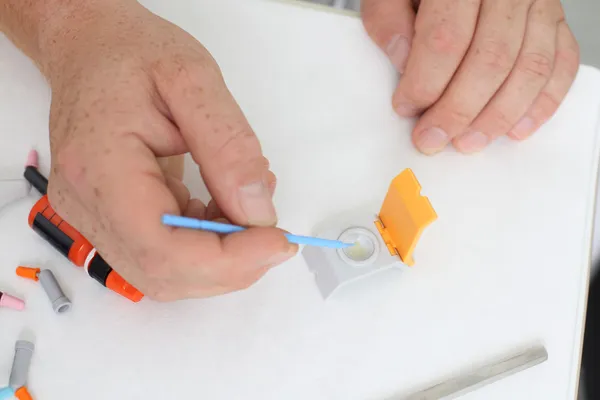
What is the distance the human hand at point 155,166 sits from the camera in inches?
15.7

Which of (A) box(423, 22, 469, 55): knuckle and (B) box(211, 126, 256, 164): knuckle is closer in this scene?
(B) box(211, 126, 256, 164): knuckle

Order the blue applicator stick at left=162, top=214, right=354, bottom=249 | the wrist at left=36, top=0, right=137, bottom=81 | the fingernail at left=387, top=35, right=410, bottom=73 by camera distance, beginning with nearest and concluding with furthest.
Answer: the blue applicator stick at left=162, top=214, right=354, bottom=249 < the wrist at left=36, top=0, right=137, bottom=81 < the fingernail at left=387, top=35, right=410, bottom=73

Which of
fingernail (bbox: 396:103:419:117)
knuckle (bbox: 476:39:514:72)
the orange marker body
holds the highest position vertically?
knuckle (bbox: 476:39:514:72)

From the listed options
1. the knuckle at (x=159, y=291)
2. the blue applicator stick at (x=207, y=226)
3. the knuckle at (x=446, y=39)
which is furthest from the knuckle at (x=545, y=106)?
the knuckle at (x=159, y=291)

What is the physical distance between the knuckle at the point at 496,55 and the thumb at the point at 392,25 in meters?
0.08

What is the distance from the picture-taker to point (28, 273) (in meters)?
0.49

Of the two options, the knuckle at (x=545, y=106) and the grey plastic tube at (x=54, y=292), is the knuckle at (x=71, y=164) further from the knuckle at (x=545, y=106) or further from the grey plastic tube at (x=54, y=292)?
the knuckle at (x=545, y=106)

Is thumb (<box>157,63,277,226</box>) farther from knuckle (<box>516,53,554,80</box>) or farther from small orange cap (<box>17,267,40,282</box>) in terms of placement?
knuckle (<box>516,53,554,80</box>)

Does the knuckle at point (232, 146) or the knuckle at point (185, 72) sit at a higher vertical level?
the knuckle at point (185, 72)

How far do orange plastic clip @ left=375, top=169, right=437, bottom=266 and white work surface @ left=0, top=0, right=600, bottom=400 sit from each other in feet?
0.11

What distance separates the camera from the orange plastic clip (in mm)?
463

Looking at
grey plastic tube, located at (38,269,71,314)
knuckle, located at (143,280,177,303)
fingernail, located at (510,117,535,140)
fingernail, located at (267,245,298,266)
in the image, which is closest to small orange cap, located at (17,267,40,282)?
grey plastic tube, located at (38,269,71,314)

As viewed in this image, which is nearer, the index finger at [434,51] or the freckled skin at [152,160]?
the freckled skin at [152,160]

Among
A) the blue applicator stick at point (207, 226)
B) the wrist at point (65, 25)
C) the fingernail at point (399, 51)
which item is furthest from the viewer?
the fingernail at point (399, 51)
